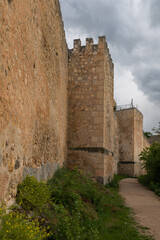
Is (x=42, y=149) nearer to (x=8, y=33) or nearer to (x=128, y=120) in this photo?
(x=8, y=33)

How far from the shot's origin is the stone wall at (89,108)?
9.46 metres

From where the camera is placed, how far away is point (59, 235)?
3117 millimetres

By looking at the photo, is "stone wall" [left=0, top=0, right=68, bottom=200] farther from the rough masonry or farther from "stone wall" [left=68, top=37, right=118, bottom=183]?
"stone wall" [left=68, top=37, right=118, bottom=183]

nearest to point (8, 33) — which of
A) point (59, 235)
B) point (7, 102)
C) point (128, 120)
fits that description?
point (7, 102)

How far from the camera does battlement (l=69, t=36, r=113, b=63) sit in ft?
33.4

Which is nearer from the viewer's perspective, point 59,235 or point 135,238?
point 59,235

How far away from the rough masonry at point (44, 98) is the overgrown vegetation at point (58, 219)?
29cm

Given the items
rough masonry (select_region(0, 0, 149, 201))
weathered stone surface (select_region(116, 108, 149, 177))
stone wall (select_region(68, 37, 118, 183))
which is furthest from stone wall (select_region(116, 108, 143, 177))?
stone wall (select_region(68, 37, 118, 183))

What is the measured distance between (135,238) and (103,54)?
7.85 m

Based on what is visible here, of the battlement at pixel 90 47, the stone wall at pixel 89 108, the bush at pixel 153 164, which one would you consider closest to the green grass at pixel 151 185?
the bush at pixel 153 164

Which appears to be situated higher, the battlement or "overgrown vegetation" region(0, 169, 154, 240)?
the battlement

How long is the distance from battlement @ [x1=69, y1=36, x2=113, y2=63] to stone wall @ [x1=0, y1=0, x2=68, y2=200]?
3.35m

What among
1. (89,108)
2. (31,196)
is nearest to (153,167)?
(89,108)

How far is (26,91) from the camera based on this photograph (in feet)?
13.6
